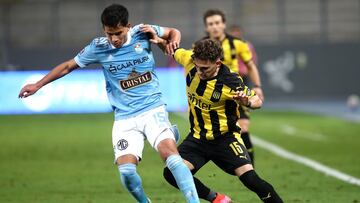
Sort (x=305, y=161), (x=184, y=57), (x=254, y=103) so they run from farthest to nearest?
(x=305, y=161), (x=184, y=57), (x=254, y=103)

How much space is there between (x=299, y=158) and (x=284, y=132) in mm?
6013

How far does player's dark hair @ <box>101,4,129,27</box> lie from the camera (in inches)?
336

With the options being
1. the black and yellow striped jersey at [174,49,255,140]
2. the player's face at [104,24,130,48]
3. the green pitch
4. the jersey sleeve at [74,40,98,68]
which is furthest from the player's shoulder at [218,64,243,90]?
the green pitch

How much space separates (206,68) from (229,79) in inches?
12.2

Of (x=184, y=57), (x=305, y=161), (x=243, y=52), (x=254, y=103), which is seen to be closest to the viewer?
(x=254, y=103)

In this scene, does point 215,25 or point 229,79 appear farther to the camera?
point 215,25

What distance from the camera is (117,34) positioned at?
28.5 feet

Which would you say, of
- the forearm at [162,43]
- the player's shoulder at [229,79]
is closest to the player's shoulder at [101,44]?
the forearm at [162,43]

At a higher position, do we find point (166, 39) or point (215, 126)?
point (166, 39)

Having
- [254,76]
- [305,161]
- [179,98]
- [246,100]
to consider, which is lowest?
[179,98]

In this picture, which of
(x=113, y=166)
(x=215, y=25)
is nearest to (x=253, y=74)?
(x=215, y=25)

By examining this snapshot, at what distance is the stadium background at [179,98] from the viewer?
12172 mm

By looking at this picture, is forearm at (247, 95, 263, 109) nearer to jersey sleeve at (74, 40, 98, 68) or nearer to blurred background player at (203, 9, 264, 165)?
jersey sleeve at (74, 40, 98, 68)

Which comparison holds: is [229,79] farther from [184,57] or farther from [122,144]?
[122,144]
